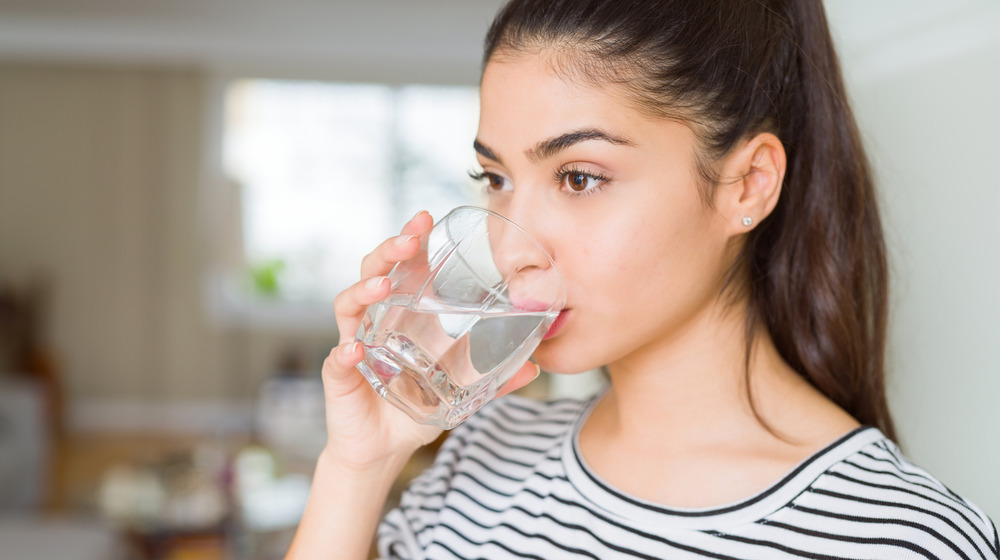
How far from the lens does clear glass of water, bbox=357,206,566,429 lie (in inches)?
29.7

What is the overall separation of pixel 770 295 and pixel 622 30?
0.37 m

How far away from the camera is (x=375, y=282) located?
2.59ft

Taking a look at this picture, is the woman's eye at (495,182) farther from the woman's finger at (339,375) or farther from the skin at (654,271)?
the woman's finger at (339,375)

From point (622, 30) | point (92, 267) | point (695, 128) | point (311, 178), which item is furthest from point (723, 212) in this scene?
point (92, 267)

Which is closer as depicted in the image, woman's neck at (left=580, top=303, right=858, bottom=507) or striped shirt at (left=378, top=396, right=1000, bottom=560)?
Result: striped shirt at (left=378, top=396, right=1000, bottom=560)

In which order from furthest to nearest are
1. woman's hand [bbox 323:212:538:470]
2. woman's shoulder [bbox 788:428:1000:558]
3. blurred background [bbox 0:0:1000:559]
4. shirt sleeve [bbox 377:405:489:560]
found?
blurred background [bbox 0:0:1000:559]
shirt sleeve [bbox 377:405:489:560]
woman's hand [bbox 323:212:538:470]
woman's shoulder [bbox 788:428:1000:558]

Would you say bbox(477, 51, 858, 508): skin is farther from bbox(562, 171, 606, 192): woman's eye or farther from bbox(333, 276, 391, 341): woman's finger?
bbox(333, 276, 391, 341): woman's finger

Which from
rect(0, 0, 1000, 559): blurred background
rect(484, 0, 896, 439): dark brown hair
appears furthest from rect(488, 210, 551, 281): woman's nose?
rect(0, 0, 1000, 559): blurred background

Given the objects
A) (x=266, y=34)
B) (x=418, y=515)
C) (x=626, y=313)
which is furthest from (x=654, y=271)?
(x=266, y=34)

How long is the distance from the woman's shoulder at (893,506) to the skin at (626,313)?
0.15ft

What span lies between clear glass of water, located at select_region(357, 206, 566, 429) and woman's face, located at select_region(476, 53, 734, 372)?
0.22 feet

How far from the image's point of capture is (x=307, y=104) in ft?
21.1

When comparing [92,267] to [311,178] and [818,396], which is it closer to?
[311,178]

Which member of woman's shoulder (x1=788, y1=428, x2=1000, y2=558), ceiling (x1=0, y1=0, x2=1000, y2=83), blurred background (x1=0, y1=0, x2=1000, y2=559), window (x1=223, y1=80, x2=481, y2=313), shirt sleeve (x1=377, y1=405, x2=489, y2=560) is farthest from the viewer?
window (x1=223, y1=80, x2=481, y2=313)
